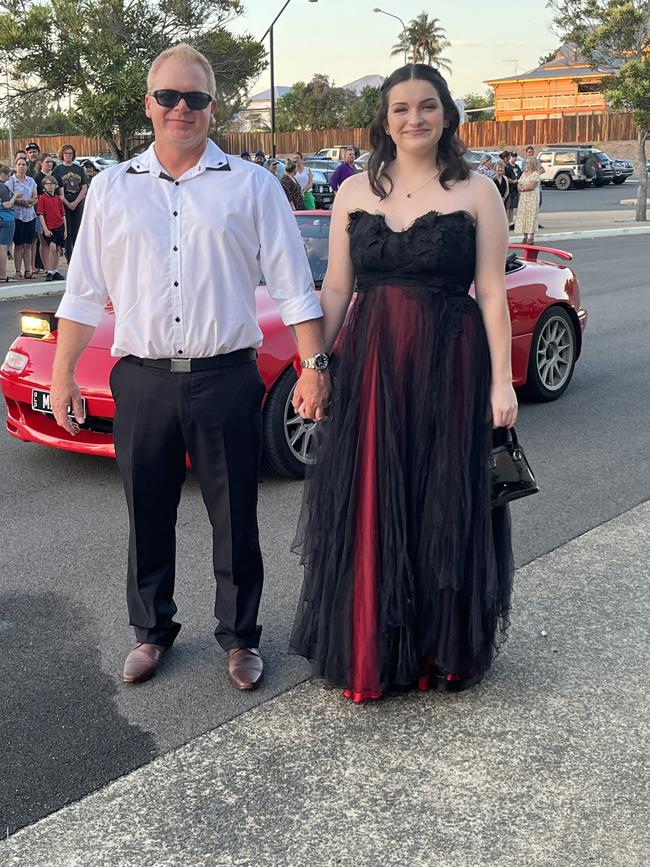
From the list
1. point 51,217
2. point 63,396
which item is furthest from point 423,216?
point 51,217

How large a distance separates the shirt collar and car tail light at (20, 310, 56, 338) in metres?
2.72

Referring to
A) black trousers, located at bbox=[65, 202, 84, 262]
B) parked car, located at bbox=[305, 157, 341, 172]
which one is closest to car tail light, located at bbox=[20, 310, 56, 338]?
black trousers, located at bbox=[65, 202, 84, 262]

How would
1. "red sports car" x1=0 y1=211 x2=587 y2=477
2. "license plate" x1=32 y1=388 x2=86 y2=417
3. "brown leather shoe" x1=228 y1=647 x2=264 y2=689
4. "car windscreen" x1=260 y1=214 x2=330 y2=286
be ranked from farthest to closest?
1. "car windscreen" x1=260 y1=214 x2=330 y2=286
2. "license plate" x1=32 y1=388 x2=86 y2=417
3. "red sports car" x1=0 y1=211 x2=587 y2=477
4. "brown leather shoe" x1=228 y1=647 x2=264 y2=689

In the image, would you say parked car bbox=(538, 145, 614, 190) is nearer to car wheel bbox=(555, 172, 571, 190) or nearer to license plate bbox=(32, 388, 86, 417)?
car wheel bbox=(555, 172, 571, 190)

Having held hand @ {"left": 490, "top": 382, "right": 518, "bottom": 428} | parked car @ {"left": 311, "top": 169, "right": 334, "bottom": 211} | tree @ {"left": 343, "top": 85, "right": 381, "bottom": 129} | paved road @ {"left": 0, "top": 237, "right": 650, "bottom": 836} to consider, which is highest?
tree @ {"left": 343, "top": 85, "right": 381, "bottom": 129}

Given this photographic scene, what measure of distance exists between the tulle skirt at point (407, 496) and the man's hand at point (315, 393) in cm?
4

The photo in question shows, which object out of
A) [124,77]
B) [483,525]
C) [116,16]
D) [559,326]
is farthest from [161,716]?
[116,16]

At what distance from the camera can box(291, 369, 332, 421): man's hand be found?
3.31 m

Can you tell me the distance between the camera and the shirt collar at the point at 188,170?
10.5 ft

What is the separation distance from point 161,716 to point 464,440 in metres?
1.29

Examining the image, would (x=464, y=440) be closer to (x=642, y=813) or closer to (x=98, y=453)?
(x=642, y=813)

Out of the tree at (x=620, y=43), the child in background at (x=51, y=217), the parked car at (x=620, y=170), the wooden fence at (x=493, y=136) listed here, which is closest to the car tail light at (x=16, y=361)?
the child in background at (x=51, y=217)

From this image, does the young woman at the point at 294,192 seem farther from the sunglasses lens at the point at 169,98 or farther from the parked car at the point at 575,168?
the parked car at the point at 575,168

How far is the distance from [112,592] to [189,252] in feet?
5.51
